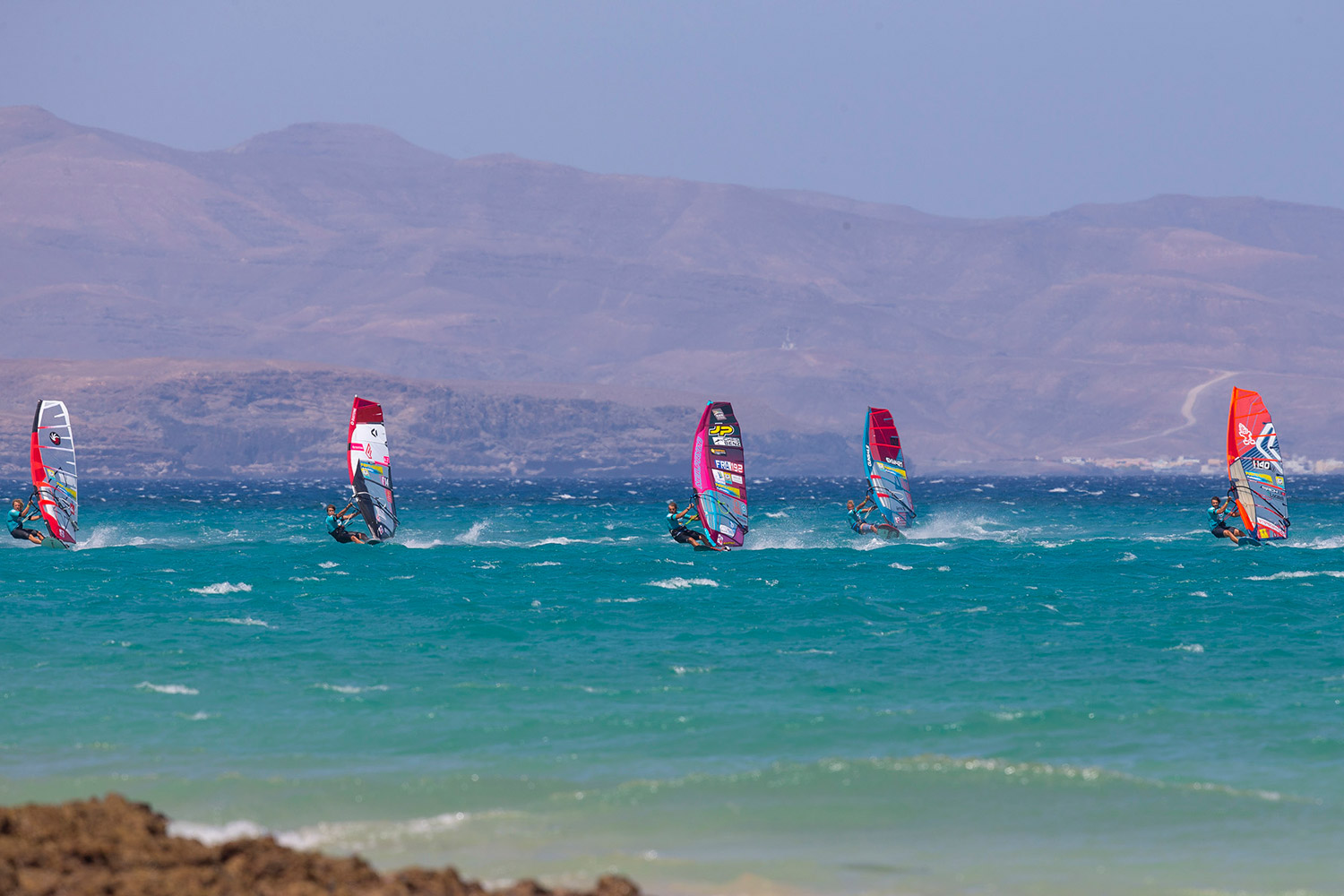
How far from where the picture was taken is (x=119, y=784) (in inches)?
629

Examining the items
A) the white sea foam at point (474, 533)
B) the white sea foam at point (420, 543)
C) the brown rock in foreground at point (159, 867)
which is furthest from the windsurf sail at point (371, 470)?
the brown rock in foreground at point (159, 867)

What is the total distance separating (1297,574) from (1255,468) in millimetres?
12039

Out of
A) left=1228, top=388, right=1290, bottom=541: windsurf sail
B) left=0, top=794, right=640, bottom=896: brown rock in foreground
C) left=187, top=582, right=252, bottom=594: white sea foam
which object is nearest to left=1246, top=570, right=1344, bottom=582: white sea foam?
left=1228, top=388, right=1290, bottom=541: windsurf sail

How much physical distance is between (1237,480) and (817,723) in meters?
37.9

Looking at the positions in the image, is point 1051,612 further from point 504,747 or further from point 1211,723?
point 504,747

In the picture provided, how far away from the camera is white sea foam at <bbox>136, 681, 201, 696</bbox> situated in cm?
2147

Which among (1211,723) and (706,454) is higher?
(706,454)

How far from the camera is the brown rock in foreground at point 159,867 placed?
1057cm

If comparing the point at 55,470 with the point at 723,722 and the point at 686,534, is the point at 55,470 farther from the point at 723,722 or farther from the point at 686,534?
the point at 723,722

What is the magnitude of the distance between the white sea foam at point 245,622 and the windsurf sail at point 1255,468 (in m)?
32.5

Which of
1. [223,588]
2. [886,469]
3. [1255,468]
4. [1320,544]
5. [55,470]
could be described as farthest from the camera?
[886,469]

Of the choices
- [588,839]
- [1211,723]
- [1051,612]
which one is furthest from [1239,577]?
[588,839]

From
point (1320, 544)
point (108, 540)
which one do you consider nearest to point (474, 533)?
point (108, 540)

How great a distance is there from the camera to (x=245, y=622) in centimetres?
2973
